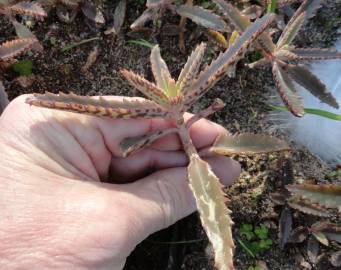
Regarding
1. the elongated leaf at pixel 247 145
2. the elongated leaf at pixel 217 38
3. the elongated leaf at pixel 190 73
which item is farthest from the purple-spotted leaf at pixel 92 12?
the elongated leaf at pixel 247 145

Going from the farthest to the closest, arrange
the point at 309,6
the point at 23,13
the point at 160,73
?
the point at 23,13 < the point at 309,6 < the point at 160,73

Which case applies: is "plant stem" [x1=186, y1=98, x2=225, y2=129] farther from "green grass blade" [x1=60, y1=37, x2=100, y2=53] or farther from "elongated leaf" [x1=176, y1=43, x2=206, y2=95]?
"green grass blade" [x1=60, y1=37, x2=100, y2=53]

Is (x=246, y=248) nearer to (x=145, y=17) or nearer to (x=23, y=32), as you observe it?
(x=145, y=17)

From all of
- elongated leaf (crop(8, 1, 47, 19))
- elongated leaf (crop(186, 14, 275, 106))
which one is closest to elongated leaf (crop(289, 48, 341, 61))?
elongated leaf (crop(186, 14, 275, 106))

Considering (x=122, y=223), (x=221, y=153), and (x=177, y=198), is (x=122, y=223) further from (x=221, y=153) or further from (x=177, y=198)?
(x=221, y=153)

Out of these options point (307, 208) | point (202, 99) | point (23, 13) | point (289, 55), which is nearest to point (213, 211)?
point (307, 208)
